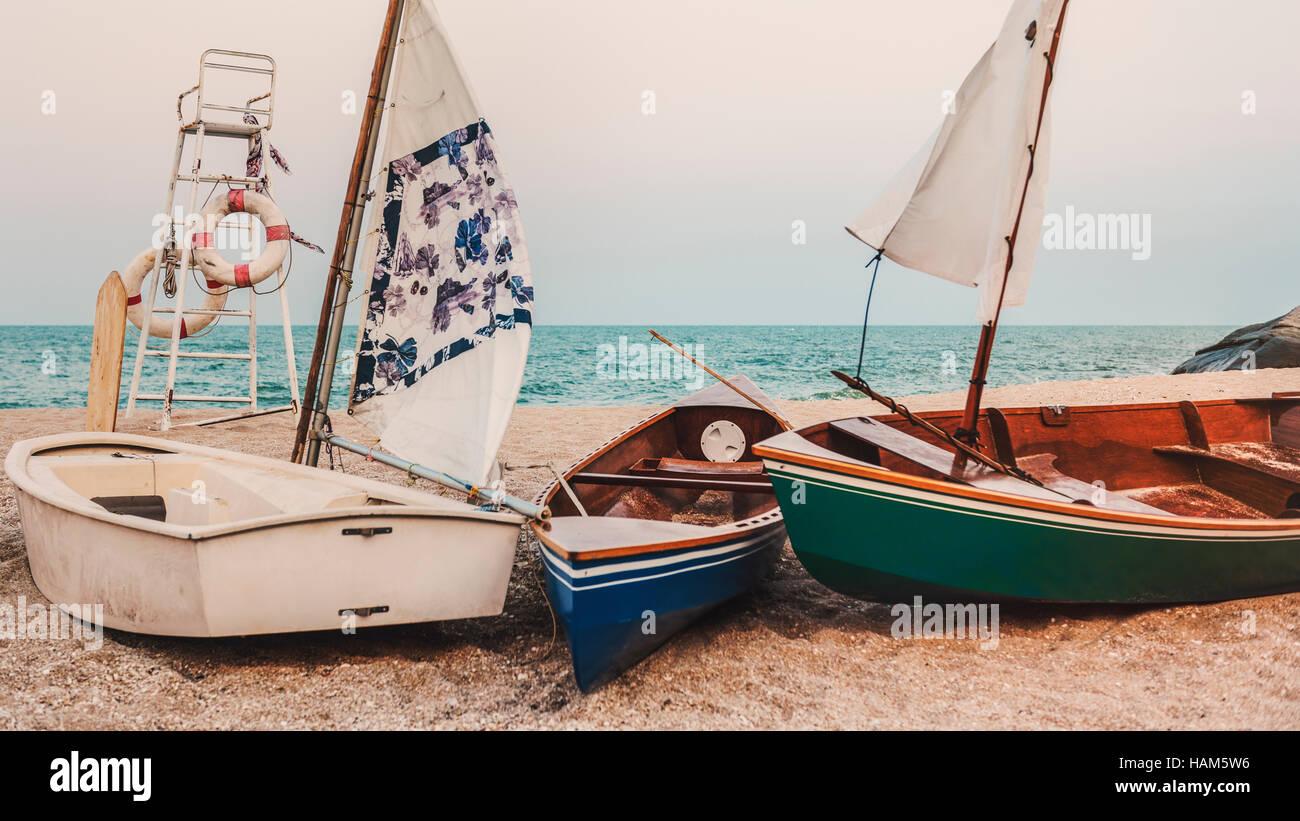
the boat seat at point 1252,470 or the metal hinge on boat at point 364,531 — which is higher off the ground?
the metal hinge on boat at point 364,531

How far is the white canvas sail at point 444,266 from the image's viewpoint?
422 centimetres

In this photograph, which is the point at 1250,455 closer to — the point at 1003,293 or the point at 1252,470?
the point at 1252,470

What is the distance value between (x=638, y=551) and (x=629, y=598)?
0.23 metres

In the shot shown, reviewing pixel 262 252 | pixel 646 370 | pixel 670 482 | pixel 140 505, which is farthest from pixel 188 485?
pixel 646 370

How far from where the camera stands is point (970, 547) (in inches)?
151

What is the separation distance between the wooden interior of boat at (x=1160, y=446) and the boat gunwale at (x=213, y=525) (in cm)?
243

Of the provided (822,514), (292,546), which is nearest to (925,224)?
(822,514)

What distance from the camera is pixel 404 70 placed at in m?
4.25

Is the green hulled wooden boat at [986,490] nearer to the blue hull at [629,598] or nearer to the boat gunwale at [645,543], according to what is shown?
the boat gunwale at [645,543]

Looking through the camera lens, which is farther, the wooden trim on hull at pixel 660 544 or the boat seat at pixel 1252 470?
the boat seat at pixel 1252 470

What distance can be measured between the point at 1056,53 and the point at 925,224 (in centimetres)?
107

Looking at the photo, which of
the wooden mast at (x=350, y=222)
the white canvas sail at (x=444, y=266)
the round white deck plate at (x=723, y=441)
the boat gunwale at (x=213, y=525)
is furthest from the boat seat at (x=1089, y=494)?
the wooden mast at (x=350, y=222)

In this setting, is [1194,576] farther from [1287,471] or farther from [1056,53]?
[1056,53]

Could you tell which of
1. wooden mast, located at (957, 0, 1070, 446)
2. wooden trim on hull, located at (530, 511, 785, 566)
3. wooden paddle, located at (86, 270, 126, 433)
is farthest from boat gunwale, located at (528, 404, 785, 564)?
wooden paddle, located at (86, 270, 126, 433)
